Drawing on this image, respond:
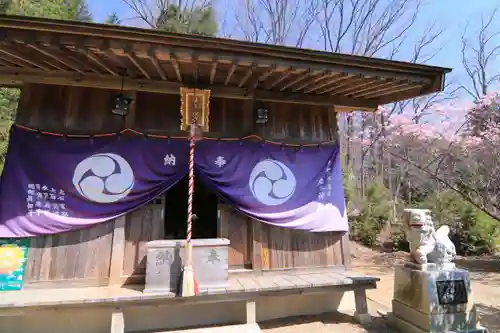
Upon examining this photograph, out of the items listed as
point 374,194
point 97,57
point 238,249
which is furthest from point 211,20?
point 238,249

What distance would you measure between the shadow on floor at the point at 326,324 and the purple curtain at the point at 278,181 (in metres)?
1.44

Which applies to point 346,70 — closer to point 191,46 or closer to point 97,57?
point 191,46

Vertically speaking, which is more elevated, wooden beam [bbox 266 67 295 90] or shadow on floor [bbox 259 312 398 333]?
wooden beam [bbox 266 67 295 90]

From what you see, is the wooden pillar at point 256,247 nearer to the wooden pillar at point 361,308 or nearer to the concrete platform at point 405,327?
the wooden pillar at point 361,308

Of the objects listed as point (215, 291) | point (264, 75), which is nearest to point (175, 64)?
point (264, 75)

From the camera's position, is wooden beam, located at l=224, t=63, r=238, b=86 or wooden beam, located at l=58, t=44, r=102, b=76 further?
wooden beam, located at l=224, t=63, r=238, b=86

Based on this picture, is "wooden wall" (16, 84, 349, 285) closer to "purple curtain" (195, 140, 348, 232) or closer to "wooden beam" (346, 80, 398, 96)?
"purple curtain" (195, 140, 348, 232)

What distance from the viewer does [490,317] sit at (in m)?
5.03

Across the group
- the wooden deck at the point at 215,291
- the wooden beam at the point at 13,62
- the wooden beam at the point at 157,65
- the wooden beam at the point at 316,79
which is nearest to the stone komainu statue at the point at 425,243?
the wooden deck at the point at 215,291

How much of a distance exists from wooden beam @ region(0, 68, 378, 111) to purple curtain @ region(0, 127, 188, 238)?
2.81 ft

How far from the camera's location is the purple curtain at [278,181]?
486 cm

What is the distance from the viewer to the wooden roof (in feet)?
12.1

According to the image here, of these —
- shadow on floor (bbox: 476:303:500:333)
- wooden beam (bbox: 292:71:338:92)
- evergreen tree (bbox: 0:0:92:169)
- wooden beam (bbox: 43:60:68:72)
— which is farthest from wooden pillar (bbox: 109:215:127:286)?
evergreen tree (bbox: 0:0:92:169)

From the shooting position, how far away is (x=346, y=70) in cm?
446
